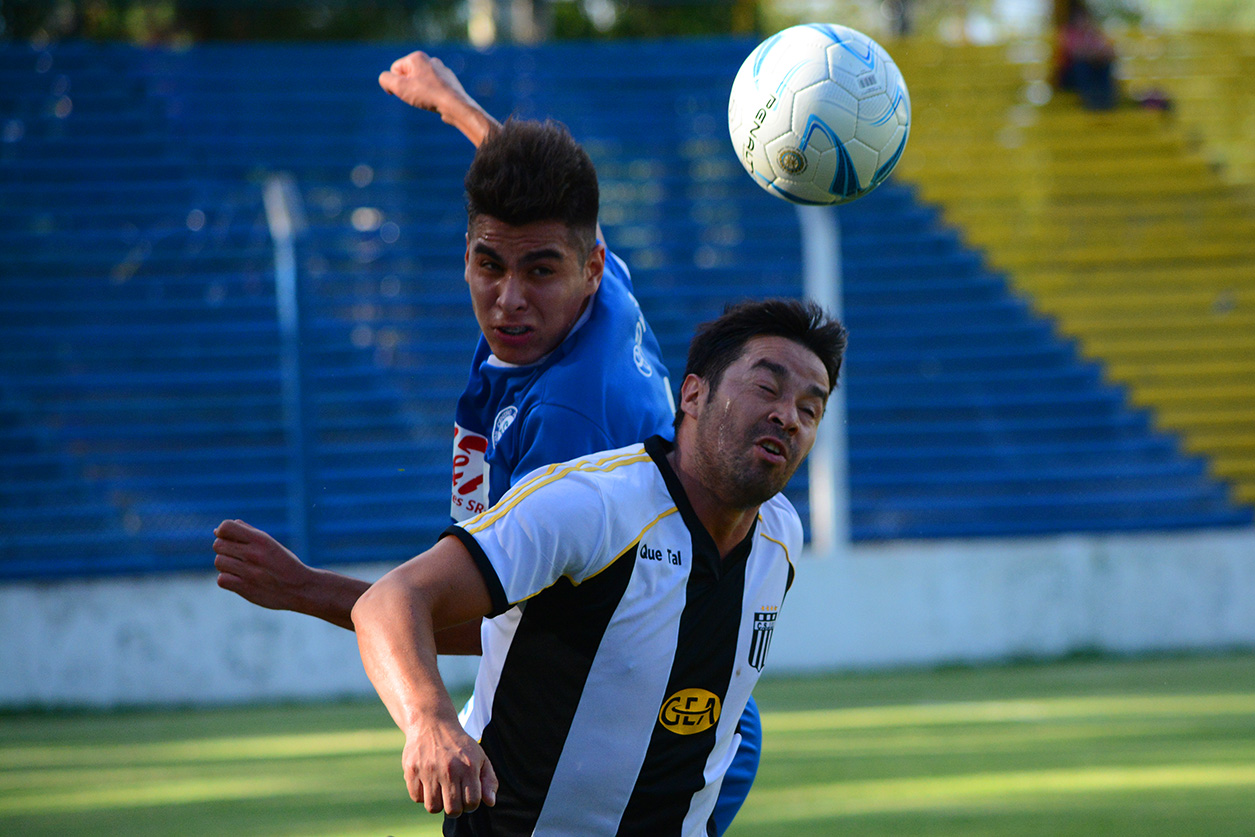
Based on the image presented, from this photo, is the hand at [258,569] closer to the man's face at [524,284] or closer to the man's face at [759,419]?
the man's face at [524,284]

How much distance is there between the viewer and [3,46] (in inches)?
449

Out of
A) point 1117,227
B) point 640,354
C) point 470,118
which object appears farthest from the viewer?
point 1117,227

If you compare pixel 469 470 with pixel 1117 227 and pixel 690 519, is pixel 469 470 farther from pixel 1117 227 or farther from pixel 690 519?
pixel 1117 227

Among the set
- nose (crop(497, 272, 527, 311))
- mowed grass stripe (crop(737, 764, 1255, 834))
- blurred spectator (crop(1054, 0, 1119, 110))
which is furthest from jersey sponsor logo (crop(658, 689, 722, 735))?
blurred spectator (crop(1054, 0, 1119, 110))

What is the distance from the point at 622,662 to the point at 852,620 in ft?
20.9

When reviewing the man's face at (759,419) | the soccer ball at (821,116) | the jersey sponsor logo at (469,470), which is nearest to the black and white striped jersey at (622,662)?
the man's face at (759,419)

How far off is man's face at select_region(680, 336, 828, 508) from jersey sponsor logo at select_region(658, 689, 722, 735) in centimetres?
48

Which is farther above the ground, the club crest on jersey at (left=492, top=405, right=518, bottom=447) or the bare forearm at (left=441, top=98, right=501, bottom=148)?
the bare forearm at (left=441, top=98, right=501, bottom=148)

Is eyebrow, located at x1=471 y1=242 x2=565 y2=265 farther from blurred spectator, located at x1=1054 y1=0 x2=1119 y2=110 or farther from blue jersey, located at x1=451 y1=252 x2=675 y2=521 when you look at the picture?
blurred spectator, located at x1=1054 y1=0 x2=1119 y2=110

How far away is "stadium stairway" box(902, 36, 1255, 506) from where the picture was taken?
11398 millimetres

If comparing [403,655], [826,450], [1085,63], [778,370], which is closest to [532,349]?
[778,370]

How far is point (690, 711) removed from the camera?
319 cm

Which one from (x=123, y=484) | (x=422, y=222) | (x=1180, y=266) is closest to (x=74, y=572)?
(x=123, y=484)

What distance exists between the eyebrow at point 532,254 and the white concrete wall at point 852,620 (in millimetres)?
5453
